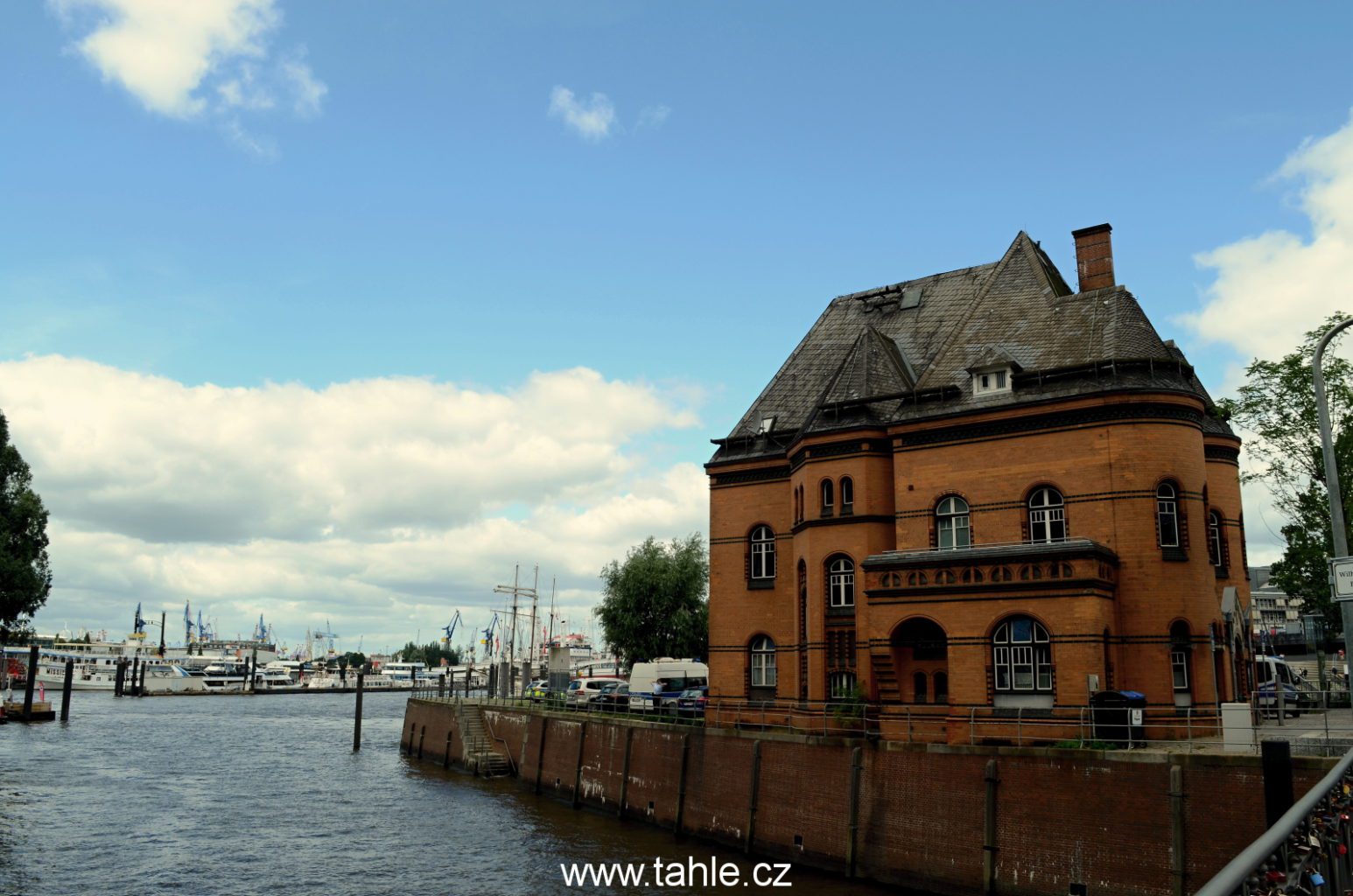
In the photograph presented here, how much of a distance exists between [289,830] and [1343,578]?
1345 inches

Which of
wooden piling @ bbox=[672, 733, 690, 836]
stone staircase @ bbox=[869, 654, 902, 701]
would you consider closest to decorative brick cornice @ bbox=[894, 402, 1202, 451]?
stone staircase @ bbox=[869, 654, 902, 701]

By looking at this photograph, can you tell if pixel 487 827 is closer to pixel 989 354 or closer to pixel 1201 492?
pixel 989 354

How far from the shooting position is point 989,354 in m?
33.6

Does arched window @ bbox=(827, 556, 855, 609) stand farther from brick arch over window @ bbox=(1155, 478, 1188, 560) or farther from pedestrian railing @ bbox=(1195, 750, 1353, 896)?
pedestrian railing @ bbox=(1195, 750, 1353, 896)

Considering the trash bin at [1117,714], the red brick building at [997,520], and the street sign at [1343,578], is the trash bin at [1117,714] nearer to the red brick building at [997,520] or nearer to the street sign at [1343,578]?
the red brick building at [997,520]

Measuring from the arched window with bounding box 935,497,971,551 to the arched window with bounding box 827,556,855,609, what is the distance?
3.26m

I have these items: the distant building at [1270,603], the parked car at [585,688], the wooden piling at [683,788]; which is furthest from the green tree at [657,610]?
the distant building at [1270,603]

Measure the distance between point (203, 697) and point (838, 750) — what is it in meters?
134

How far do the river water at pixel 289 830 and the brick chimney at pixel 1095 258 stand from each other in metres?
21.9

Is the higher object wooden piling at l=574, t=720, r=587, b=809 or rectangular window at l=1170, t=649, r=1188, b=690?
rectangular window at l=1170, t=649, r=1188, b=690

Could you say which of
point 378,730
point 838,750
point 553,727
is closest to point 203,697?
point 378,730

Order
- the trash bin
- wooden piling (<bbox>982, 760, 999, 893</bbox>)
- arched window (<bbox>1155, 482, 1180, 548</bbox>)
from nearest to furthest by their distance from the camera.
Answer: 1. wooden piling (<bbox>982, 760, 999, 893</bbox>)
2. the trash bin
3. arched window (<bbox>1155, 482, 1180, 548</bbox>)

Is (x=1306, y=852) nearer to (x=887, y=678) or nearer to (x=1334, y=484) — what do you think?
(x=1334, y=484)

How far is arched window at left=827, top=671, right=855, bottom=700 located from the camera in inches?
1294
